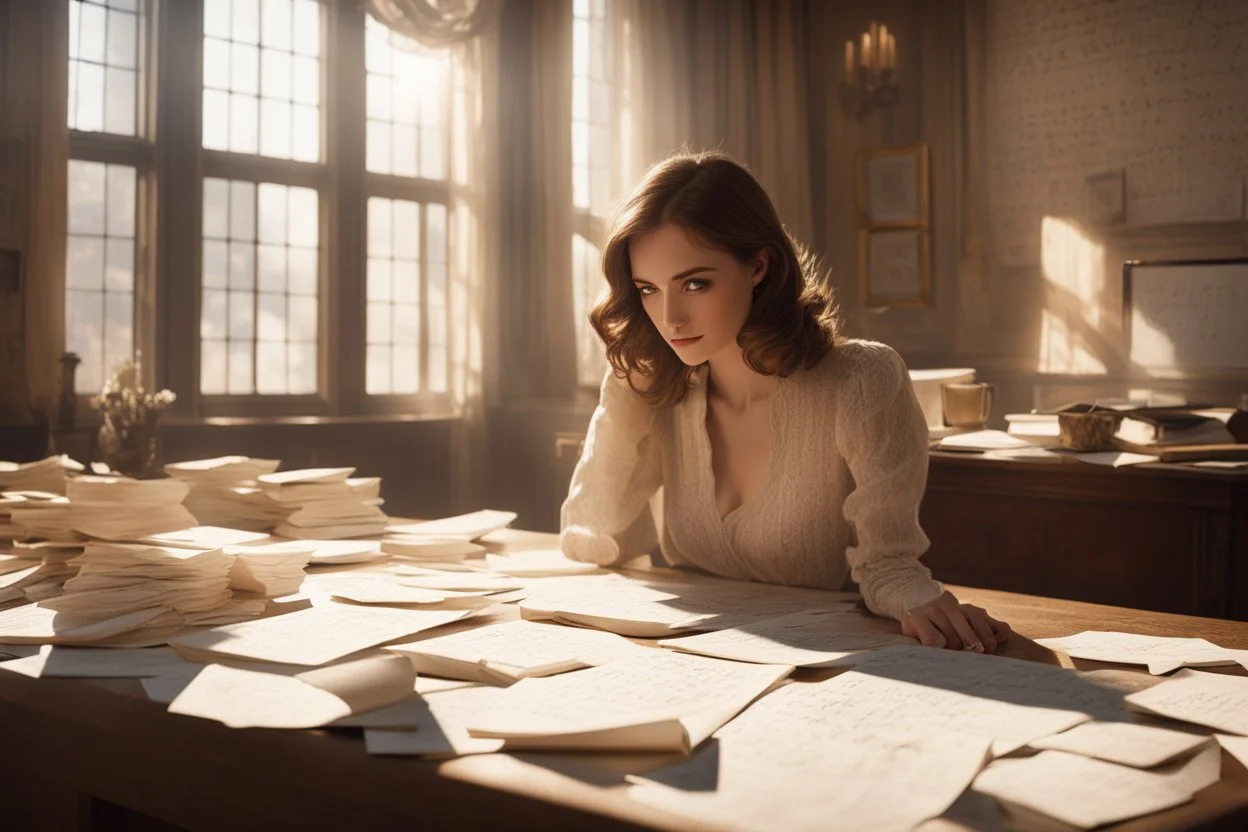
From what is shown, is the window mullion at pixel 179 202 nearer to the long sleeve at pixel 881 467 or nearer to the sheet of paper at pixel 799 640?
the long sleeve at pixel 881 467

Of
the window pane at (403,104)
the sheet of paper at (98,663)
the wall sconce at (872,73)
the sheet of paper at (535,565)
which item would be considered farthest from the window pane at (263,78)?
the sheet of paper at (98,663)

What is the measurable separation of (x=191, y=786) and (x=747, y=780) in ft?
1.66

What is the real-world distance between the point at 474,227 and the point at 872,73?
2321 mm

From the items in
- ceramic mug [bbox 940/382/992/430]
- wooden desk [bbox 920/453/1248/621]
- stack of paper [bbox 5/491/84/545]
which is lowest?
wooden desk [bbox 920/453/1248/621]

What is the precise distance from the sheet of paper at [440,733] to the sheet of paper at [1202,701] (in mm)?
557

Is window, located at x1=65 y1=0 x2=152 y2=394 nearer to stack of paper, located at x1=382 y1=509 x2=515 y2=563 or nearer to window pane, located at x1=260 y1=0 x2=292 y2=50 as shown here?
window pane, located at x1=260 y1=0 x2=292 y2=50

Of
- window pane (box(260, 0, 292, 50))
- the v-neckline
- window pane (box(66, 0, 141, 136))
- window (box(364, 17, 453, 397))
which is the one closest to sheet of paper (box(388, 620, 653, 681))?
the v-neckline

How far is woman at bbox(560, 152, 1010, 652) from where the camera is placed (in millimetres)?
1811

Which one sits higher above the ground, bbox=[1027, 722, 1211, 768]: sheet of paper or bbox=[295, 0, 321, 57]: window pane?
bbox=[295, 0, 321, 57]: window pane

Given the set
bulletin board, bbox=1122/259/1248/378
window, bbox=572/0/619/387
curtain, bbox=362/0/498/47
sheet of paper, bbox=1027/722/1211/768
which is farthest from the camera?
window, bbox=572/0/619/387

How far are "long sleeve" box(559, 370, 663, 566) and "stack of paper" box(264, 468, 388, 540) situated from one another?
370mm

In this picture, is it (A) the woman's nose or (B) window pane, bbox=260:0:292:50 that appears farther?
(B) window pane, bbox=260:0:292:50

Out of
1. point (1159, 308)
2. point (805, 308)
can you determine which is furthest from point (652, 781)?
point (1159, 308)

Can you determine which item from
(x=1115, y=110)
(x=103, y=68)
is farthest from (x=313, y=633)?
(x=1115, y=110)
